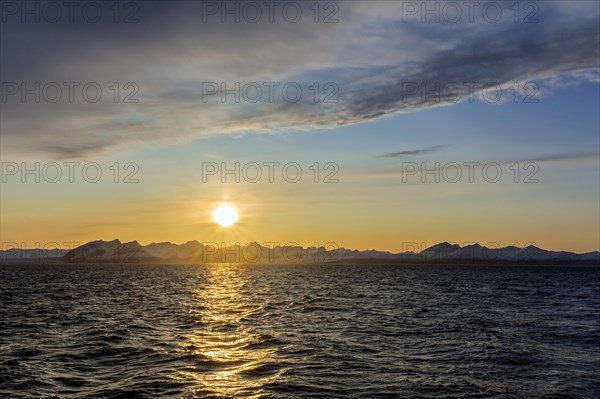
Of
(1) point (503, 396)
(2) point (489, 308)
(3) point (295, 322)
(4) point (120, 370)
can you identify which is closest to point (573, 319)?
(2) point (489, 308)

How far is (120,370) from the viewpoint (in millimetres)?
27438

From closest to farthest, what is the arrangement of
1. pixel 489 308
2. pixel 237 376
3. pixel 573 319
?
pixel 237 376
pixel 573 319
pixel 489 308

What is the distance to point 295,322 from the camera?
1845 inches

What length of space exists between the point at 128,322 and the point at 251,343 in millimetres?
15967

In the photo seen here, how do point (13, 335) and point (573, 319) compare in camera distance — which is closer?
point (13, 335)

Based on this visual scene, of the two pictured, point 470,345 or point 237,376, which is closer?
point 237,376

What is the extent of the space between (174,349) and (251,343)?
5216 millimetres

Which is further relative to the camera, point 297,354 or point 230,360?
point 297,354

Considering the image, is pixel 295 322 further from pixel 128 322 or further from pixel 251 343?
pixel 128 322

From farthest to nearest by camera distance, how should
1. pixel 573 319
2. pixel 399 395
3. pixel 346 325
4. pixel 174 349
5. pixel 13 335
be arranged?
pixel 573 319
pixel 346 325
pixel 13 335
pixel 174 349
pixel 399 395

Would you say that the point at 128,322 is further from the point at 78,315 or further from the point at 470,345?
the point at 470,345

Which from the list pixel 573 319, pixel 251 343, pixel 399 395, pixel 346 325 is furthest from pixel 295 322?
pixel 573 319

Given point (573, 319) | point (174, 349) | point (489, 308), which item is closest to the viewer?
point (174, 349)

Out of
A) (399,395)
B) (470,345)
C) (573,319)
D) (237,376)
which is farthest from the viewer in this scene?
(573,319)
